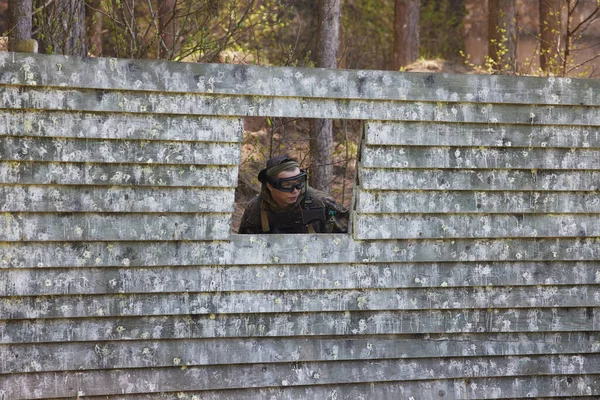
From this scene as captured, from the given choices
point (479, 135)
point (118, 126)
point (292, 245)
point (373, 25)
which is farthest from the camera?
point (373, 25)

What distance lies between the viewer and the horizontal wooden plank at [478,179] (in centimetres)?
505

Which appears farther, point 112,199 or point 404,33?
point 404,33

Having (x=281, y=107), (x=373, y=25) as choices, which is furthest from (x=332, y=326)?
(x=373, y=25)

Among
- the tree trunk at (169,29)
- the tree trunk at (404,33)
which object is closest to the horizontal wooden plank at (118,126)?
the tree trunk at (169,29)

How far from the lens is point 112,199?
466cm

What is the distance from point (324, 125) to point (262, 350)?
5.20m

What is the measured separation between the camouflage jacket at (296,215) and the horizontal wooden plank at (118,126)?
1.48 metres

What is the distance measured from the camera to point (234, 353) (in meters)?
4.95

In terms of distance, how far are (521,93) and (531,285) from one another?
1.36 m

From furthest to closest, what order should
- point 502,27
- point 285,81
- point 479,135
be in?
point 502,27, point 479,135, point 285,81

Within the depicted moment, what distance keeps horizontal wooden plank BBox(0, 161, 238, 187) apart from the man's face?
1064mm

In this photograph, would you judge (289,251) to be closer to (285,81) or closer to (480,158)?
(285,81)

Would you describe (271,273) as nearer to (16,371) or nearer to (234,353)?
(234,353)

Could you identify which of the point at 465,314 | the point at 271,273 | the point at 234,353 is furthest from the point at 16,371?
the point at 465,314
